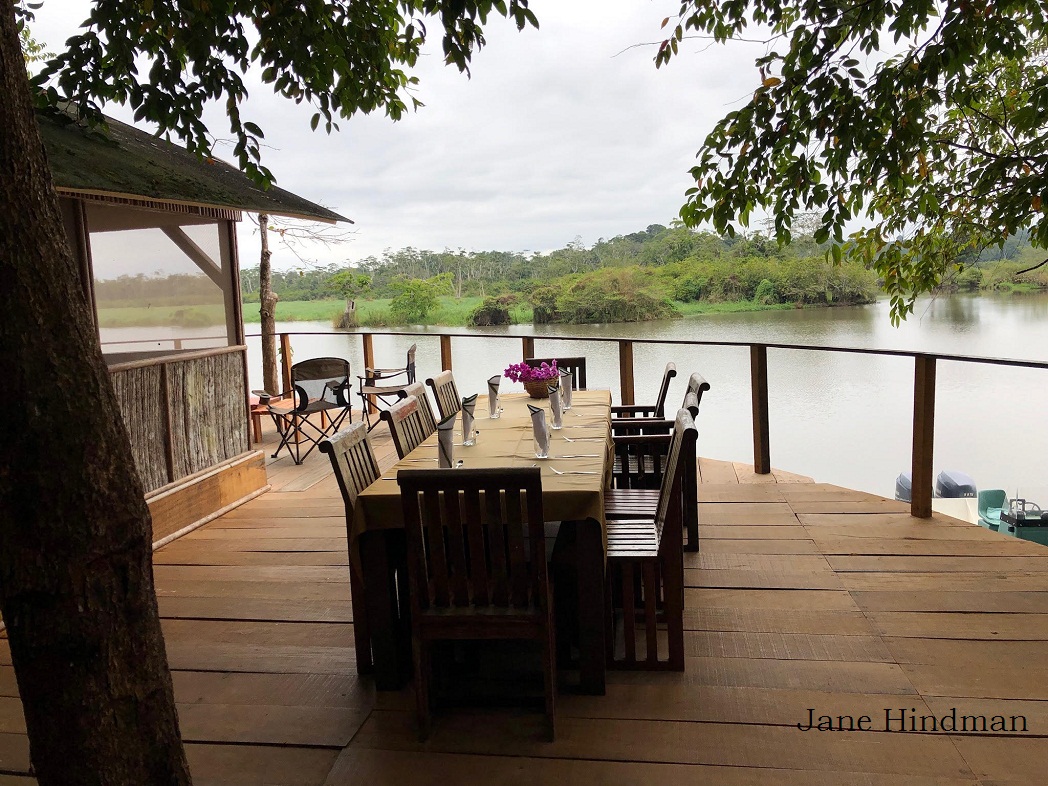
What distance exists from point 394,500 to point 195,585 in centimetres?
186

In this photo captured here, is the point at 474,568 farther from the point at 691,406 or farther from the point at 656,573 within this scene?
the point at 691,406

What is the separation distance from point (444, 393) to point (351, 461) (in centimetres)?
199

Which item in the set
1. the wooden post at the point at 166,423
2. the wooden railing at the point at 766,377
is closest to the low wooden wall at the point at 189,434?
the wooden post at the point at 166,423

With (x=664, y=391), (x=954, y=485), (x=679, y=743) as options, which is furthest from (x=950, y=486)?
(x=679, y=743)

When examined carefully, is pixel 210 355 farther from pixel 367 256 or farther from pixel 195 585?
pixel 367 256

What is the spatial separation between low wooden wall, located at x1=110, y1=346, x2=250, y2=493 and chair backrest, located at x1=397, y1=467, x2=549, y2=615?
2.60m

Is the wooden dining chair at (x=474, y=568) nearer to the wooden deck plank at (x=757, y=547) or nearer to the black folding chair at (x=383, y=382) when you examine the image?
the wooden deck plank at (x=757, y=547)

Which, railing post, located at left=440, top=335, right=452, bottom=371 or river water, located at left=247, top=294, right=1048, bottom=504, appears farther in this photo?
railing post, located at left=440, top=335, right=452, bottom=371

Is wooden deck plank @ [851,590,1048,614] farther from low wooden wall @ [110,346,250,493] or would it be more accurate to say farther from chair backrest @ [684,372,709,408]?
low wooden wall @ [110,346,250,493]

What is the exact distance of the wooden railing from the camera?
4.19 meters

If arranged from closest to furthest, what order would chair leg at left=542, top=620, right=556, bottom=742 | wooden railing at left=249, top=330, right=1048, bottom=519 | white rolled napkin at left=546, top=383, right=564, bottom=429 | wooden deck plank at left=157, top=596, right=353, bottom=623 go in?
1. chair leg at left=542, top=620, right=556, bottom=742
2. wooden deck plank at left=157, top=596, right=353, bottom=623
3. white rolled napkin at left=546, top=383, right=564, bottom=429
4. wooden railing at left=249, top=330, right=1048, bottom=519

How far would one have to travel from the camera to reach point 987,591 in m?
3.32

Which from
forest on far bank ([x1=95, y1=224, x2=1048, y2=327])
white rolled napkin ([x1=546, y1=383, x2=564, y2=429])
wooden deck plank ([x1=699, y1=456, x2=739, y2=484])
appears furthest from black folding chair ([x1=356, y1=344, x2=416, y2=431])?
white rolled napkin ([x1=546, y1=383, x2=564, y2=429])

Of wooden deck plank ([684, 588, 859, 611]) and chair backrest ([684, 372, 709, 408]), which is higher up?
chair backrest ([684, 372, 709, 408])
